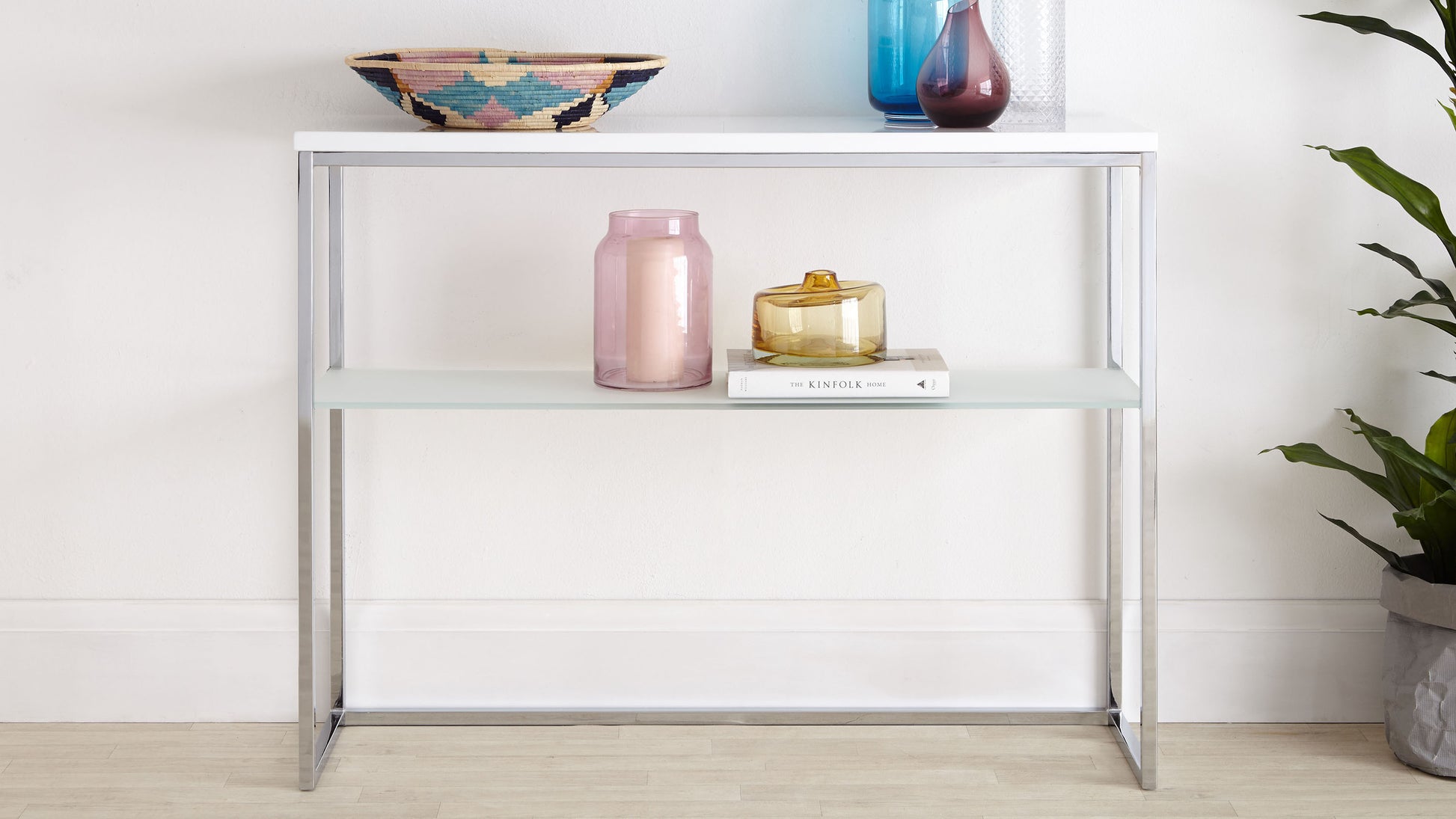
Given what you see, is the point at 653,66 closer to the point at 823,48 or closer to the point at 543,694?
the point at 823,48

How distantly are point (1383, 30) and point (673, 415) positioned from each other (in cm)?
109

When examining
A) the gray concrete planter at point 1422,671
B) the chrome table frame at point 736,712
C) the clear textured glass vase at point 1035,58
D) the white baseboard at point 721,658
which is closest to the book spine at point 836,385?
the chrome table frame at point 736,712

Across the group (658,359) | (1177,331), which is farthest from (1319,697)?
(658,359)

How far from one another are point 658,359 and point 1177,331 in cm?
79

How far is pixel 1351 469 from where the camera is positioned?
65.7 inches

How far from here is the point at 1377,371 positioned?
72.7 inches

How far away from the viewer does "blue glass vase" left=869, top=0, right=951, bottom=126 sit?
1.65 meters

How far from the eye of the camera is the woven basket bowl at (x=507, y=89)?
1463mm

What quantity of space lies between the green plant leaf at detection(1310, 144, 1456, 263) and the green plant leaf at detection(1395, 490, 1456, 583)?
0.34 m

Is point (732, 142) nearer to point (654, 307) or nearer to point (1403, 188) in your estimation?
point (654, 307)

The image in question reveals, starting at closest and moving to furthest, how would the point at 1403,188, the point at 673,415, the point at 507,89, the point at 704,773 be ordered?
the point at 507,89, the point at 1403,188, the point at 704,773, the point at 673,415

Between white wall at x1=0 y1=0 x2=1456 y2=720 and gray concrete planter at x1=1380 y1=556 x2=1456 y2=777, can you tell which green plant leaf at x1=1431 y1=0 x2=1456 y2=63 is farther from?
gray concrete planter at x1=1380 y1=556 x2=1456 y2=777

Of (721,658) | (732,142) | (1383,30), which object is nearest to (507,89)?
(732,142)

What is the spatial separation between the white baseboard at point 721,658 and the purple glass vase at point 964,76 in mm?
764
